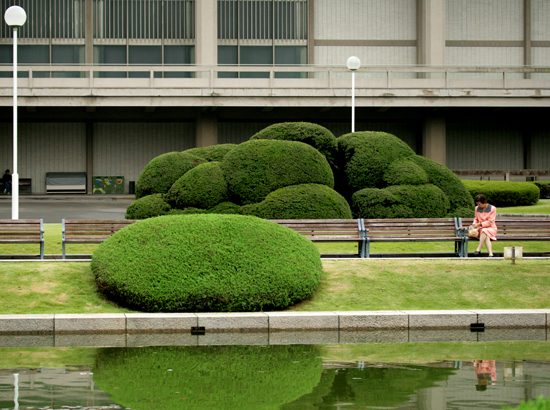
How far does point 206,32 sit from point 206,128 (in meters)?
5.63

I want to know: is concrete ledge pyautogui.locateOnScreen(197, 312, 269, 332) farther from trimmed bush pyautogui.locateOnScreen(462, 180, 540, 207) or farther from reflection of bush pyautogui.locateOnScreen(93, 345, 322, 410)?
trimmed bush pyautogui.locateOnScreen(462, 180, 540, 207)

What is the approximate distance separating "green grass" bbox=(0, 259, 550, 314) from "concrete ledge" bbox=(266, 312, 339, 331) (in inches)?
21.4

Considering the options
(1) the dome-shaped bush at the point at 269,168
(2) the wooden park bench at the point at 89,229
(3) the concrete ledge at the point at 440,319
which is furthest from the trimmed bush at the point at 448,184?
(2) the wooden park bench at the point at 89,229

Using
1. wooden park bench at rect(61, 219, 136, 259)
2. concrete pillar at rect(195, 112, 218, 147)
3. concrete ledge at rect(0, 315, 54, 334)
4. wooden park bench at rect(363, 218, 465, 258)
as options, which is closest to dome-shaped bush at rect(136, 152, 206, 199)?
wooden park bench at rect(61, 219, 136, 259)

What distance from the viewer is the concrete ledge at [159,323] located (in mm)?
8148

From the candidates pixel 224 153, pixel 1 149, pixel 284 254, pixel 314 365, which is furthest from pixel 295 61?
pixel 314 365

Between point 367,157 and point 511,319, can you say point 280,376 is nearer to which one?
point 511,319

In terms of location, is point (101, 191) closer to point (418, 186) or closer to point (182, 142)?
point (182, 142)

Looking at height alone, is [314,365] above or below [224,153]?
below

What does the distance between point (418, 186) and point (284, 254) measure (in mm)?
6921

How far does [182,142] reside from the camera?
35594 millimetres

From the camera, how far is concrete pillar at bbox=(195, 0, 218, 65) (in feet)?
114

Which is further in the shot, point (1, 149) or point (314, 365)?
point (1, 149)

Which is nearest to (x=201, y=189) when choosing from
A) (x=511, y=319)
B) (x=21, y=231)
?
(x=21, y=231)
